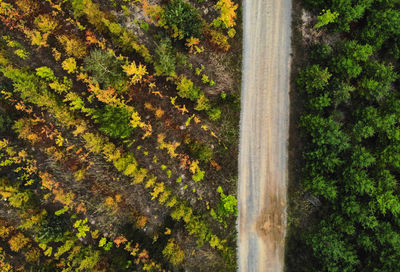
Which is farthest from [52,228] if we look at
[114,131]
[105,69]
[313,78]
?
[313,78]

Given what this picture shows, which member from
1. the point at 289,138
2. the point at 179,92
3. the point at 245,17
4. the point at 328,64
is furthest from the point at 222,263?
the point at 245,17

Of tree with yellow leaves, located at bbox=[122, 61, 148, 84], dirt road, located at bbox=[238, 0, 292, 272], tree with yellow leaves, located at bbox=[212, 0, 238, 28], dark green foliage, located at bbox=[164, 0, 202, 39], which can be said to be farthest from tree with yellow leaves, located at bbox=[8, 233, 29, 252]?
tree with yellow leaves, located at bbox=[212, 0, 238, 28]

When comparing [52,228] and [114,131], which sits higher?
[114,131]

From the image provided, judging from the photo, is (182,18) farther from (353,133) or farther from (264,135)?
(353,133)

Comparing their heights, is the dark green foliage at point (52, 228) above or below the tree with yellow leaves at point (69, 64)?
below

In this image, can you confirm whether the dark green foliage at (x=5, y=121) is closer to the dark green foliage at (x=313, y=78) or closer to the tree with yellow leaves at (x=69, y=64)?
the tree with yellow leaves at (x=69, y=64)

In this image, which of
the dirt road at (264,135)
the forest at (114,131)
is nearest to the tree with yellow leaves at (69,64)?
the forest at (114,131)

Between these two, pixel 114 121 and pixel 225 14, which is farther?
pixel 225 14
